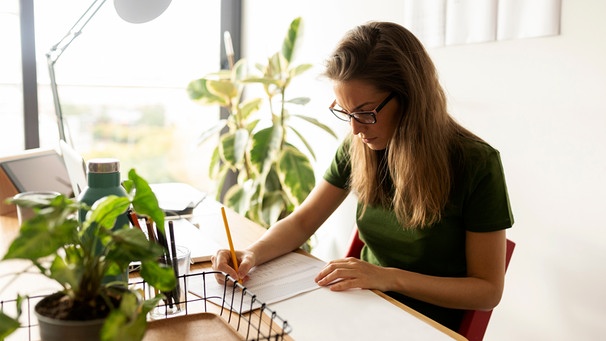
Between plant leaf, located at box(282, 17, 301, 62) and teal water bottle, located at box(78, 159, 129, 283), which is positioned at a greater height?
plant leaf, located at box(282, 17, 301, 62)

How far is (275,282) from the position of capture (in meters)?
1.18

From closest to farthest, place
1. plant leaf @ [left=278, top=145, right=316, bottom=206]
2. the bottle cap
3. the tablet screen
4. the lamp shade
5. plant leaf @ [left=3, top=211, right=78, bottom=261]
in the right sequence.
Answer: plant leaf @ [left=3, top=211, right=78, bottom=261] < the bottle cap < the lamp shade < the tablet screen < plant leaf @ [left=278, top=145, right=316, bottom=206]

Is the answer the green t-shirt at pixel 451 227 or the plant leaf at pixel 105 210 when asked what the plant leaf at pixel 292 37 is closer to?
the green t-shirt at pixel 451 227

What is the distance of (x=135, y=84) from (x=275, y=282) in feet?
7.10

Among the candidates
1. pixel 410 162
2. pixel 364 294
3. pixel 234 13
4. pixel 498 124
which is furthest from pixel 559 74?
pixel 234 13

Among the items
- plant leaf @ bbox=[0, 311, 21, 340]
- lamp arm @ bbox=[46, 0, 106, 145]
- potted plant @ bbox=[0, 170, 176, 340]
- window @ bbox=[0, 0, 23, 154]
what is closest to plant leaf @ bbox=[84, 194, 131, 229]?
potted plant @ bbox=[0, 170, 176, 340]

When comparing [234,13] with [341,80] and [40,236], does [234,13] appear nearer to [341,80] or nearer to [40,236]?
[341,80]

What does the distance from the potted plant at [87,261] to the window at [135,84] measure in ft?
7.60

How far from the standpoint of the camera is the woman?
1.24 m

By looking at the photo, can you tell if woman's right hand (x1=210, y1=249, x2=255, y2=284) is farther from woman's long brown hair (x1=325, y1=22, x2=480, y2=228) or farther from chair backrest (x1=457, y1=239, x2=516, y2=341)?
chair backrest (x1=457, y1=239, x2=516, y2=341)

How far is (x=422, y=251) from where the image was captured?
4.50 feet

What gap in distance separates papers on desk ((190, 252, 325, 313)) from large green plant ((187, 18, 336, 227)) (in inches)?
46.6

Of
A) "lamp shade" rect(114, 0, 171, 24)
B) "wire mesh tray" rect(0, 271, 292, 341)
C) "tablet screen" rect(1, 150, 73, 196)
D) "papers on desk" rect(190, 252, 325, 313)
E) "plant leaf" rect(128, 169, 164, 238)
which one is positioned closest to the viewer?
"plant leaf" rect(128, 169, 164, 238)

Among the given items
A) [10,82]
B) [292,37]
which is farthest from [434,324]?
[10,82]
